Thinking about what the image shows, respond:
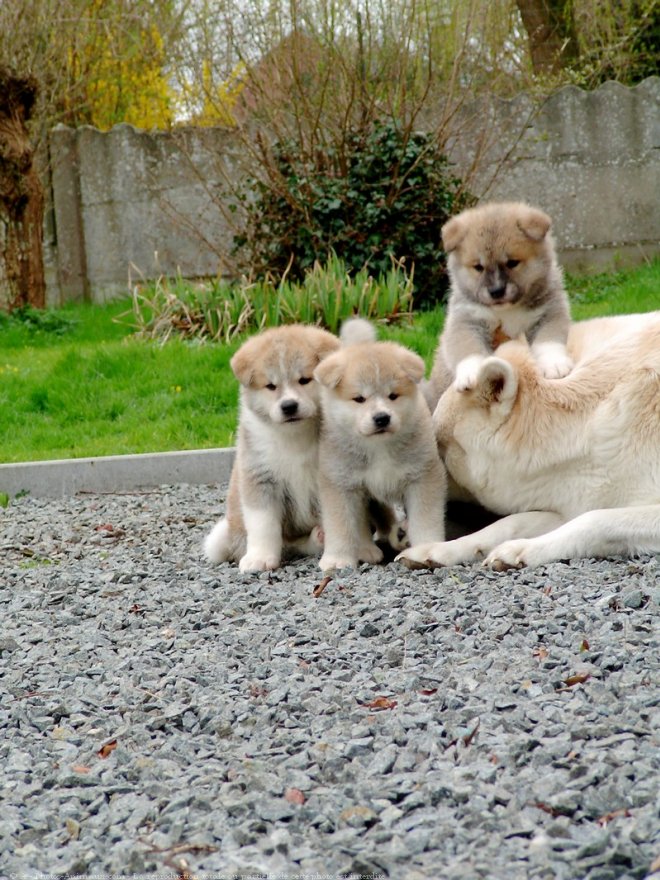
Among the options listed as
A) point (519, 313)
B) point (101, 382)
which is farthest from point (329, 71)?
point (519, 313)

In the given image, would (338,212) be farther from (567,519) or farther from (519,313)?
(567,519)

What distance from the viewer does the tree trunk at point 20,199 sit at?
38.4ft

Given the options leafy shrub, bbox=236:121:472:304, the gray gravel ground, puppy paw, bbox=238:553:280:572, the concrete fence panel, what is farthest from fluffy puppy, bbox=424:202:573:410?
the concrete fence panel

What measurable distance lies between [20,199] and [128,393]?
4577 mm

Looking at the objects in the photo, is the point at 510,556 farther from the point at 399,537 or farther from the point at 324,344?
the point at 324,344

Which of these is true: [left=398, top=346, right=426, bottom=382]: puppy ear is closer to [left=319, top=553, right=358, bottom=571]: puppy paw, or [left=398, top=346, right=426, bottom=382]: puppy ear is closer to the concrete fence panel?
[left=319, top=553, right=358, bottom=571]: puppy paw

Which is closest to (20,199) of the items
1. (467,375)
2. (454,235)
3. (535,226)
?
(454,235)

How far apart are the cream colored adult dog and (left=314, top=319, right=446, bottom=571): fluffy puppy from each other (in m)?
0.16

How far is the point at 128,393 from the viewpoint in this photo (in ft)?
28.4

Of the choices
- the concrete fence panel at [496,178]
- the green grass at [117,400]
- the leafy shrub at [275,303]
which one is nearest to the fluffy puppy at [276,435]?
the green grass at [117,400]

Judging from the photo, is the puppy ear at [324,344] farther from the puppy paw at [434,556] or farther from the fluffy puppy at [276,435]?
the puppy paw at [434,556]

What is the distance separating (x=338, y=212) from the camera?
10.2 metres

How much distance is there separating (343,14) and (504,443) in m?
7.88

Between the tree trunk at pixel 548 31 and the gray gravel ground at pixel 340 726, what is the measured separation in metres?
12.5
